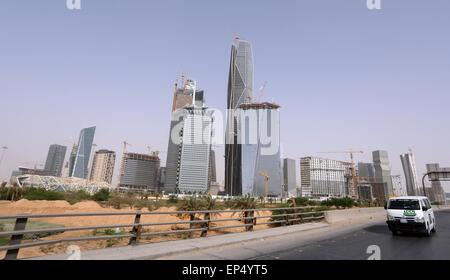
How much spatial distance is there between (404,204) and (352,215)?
1061 centimetres

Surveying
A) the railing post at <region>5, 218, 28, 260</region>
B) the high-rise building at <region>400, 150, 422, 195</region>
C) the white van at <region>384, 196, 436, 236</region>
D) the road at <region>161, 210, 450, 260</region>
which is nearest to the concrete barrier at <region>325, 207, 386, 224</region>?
the white van at <region>384, 196, 436, 236</region>

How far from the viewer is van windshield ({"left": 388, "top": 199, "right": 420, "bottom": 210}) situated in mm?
15178

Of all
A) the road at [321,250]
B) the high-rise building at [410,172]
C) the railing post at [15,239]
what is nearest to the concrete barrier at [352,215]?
the road at [321,250]

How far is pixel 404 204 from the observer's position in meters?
15.6

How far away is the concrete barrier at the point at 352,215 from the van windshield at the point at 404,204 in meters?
5.66

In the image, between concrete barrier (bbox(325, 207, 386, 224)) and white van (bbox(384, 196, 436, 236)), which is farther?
concrete barrier (bbox(325, 207, 386, 224))

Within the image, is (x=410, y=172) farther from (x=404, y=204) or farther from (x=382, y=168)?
(x=404, y=204)

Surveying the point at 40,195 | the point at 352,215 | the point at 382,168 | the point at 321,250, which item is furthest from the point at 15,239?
the point at 382,168

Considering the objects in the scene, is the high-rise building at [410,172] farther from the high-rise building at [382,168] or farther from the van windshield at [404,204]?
the van windshield at [404,204]

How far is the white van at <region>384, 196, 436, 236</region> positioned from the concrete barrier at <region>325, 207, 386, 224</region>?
582cm

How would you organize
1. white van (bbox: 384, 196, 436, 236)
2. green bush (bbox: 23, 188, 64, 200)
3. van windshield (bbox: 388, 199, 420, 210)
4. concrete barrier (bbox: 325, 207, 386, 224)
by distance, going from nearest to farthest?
white van (bbox: 384, 196, 436, 236) → van windshield (bbox: 388, 199, 420, 210) → concrete barrier (bbox: 325, 207, 386, 224) → green bush (bbox: 23, 188, 64, 200)

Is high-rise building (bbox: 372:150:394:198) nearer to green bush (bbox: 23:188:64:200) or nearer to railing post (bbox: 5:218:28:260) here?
green bush (bbox: 23:188:64:200)

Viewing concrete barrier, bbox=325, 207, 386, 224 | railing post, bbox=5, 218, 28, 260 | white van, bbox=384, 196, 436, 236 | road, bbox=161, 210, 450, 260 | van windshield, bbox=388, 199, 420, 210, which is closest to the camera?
railing post, bbox=5, 218, 28, 260
